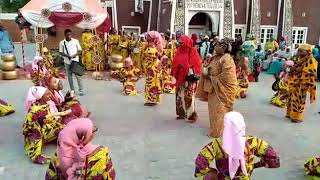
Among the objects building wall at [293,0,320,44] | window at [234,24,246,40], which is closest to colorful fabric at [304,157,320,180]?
window at [234,24,246,40]

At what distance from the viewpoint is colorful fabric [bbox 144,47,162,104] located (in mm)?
8601

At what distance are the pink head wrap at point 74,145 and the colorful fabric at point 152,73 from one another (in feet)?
17.8

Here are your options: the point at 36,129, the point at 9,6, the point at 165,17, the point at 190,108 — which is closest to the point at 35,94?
the point at 36,129

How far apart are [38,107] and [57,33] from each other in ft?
46.6

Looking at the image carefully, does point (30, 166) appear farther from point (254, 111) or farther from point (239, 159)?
point (254, 111)

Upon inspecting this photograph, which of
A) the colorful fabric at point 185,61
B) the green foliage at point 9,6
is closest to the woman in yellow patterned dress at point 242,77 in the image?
the colorful fabric at point 185,61

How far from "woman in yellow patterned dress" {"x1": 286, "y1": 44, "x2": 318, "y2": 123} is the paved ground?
0.33 m

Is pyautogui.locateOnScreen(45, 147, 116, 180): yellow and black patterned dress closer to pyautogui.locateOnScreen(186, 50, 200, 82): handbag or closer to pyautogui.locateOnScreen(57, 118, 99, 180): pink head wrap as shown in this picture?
pyautogui.locateOnScreen(57, 118, 99, 180): pink head wrap

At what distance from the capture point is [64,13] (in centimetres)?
1255

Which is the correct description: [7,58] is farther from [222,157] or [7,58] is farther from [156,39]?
[222,157]

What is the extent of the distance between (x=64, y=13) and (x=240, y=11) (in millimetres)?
10965

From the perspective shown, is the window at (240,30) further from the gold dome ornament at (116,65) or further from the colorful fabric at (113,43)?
the gold dome ornament at (116,65)

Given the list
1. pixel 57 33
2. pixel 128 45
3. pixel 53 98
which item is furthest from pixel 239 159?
pixel 57 33

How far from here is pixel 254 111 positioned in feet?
29.4
